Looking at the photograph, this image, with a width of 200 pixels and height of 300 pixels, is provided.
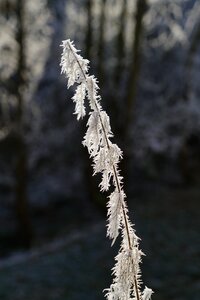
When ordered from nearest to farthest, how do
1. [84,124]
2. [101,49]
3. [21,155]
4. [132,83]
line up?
1. [21,155]
2. [132,83]
3. [84,124]
4. [101,49]

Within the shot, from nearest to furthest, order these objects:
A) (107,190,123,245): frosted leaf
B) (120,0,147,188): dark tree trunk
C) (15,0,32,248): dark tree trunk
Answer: (107,190,123,245): frosted leaf
(15,0,32,248): dark tree trunk
(120,0,147,188): dark tree trunk

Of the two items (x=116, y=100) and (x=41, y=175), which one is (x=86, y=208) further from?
(x=116, y=100)

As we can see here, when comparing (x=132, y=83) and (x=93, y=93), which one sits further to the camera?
(x=132, y=83)

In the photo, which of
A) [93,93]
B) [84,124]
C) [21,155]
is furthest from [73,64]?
[84,124]

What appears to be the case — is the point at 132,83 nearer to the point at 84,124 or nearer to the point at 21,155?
the point at 84,124

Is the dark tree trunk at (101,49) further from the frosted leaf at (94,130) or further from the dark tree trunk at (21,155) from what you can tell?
the frosted leaf at (94,130)

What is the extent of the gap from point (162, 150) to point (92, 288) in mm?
7042

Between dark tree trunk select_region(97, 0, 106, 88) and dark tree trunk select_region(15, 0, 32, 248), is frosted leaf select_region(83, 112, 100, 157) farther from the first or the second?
dark tree trunk select_region(97, 0, 106, 88)

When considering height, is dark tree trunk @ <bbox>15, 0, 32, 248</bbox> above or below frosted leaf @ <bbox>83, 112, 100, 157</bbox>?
above

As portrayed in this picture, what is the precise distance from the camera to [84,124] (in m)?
13.8

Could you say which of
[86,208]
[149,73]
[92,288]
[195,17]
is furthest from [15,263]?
[195,17]

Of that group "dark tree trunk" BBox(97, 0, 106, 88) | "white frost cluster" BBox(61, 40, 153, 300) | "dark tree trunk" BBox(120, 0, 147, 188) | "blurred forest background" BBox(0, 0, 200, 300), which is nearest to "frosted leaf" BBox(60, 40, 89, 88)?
"white frost cluster" BBox(61, 40, 153, 300)

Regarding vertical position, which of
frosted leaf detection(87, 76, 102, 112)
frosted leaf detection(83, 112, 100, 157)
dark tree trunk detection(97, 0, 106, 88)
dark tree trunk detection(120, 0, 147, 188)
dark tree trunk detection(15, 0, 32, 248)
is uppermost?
dark tree trunk detection(97, 0, 106, 88)

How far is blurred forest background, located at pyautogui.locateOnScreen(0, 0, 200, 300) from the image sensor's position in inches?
465
